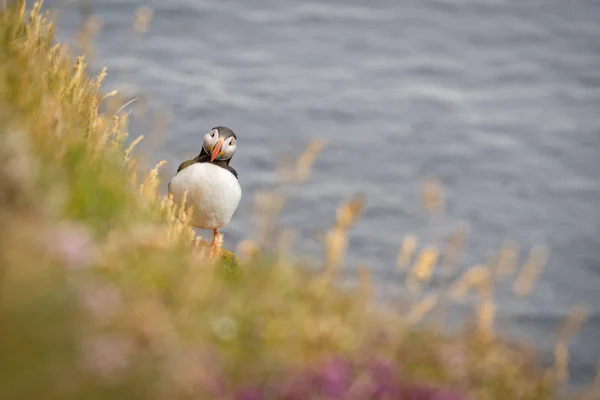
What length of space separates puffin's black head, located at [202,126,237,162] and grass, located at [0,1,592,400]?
207cm

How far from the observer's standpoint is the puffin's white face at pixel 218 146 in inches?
298

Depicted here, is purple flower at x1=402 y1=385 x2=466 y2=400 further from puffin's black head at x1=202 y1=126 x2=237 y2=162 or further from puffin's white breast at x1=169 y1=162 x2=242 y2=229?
puffin's black head at x1=202 y1=126 x2=237 y2=162

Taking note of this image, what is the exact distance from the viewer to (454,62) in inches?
819

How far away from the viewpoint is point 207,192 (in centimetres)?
728

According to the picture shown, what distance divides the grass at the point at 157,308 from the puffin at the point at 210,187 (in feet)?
5.70

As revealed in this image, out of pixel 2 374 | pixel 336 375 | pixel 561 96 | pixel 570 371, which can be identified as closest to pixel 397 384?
pixel 336 375

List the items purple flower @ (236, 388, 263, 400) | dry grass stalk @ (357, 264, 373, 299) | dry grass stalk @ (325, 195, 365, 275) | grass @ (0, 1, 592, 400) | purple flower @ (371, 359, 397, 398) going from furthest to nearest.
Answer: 1. dry grass stalk @ (357, 264, 373, 299)
2. dry grass stalk @ (325, 195, 365, 275)
3. purple flower @ (371, 359, 397, 398)
4. purple flower @ (236, 388, 263, 400)
5. grass @ (0, 1, 592, 400)

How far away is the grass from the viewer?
2707mm

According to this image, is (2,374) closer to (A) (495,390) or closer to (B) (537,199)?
(A) (495,390)

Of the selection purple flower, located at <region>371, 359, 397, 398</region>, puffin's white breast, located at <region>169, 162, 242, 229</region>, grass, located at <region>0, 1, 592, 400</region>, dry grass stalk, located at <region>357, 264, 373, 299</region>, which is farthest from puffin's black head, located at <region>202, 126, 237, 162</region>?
purple flower, located at <region>371, 359, 397, 398</region>

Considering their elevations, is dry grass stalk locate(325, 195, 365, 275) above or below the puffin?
above

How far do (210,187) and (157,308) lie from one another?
3.92 m

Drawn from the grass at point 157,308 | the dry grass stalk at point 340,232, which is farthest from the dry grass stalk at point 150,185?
the dry grass stalk at point 340,232

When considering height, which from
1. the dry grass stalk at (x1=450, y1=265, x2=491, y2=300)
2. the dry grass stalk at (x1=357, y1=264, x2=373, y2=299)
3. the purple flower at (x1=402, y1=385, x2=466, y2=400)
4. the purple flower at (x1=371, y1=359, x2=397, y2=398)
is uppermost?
the dry grass stalk at (x1=450, y1=265, x2=491, y2=300)
